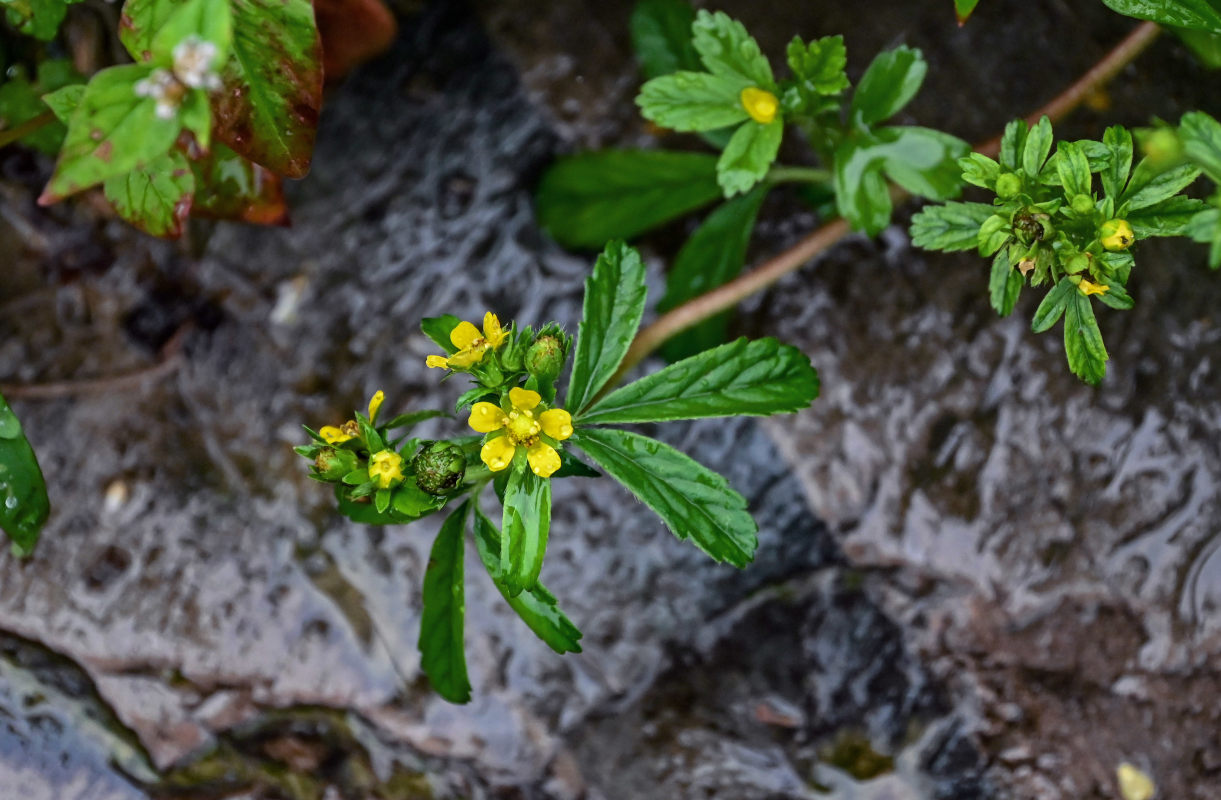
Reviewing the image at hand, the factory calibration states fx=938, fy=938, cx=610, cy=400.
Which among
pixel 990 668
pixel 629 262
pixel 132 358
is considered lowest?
pixel 990 668

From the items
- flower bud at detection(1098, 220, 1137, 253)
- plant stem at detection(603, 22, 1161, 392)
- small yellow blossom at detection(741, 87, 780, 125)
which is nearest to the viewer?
flower bud at detection(1098, 220, 1137, 253)

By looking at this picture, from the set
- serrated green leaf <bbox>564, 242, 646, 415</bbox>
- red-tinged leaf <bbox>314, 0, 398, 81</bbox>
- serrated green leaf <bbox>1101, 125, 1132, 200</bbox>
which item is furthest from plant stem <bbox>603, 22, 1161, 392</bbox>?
red-tinged leaf <bbox>314, 0, 398, 81</bbox>

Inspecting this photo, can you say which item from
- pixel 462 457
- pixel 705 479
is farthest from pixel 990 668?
pixel 462 457

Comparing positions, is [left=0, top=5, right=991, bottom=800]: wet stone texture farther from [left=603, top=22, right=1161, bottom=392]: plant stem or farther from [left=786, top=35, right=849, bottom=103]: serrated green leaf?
[left=786, top=35, right=849, bottom=103]: serrated green leaf

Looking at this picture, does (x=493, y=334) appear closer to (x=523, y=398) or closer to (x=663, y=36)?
(x=523, y=398)

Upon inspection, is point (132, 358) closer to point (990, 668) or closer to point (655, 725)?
point (655, 725)
